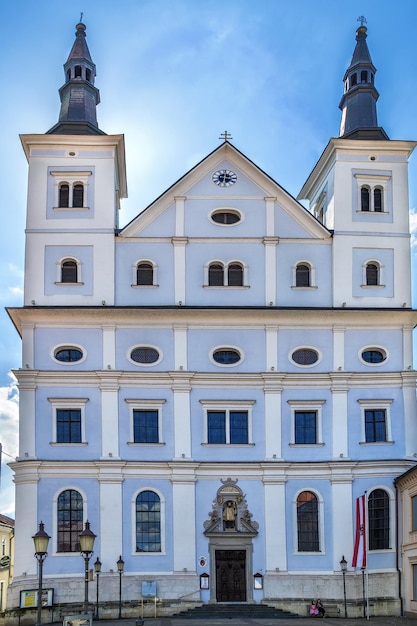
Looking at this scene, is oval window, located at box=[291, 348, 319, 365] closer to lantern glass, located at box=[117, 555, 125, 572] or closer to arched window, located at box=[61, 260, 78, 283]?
arched window, located at box=[61, 260, 78, 283]

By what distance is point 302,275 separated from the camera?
1785 inches

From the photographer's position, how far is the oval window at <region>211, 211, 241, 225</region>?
150 ft

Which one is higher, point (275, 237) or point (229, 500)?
point (275, 237)

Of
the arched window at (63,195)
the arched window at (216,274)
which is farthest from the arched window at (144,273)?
the arched window at (63,195)

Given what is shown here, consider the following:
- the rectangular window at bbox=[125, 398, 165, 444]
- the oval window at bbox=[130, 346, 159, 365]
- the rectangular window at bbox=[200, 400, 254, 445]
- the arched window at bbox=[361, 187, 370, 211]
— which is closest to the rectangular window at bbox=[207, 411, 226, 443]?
the rectangular window at bbox=[200, 400, 254, 445]

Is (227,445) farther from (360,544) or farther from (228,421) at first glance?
(360,544)

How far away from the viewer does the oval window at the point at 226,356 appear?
1734 inches

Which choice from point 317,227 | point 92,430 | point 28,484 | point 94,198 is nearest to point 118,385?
point 92,430

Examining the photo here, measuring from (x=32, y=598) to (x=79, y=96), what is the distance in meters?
25.4

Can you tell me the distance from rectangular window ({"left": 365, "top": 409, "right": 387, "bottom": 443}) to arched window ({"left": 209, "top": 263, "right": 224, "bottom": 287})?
31.1ft

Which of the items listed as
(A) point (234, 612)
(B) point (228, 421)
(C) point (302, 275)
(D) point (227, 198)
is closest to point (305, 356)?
(C) point (302, 275)

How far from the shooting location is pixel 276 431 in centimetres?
4322

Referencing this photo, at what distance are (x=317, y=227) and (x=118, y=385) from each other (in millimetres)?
12530

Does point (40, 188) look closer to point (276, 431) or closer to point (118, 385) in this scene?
point (118, 385)
